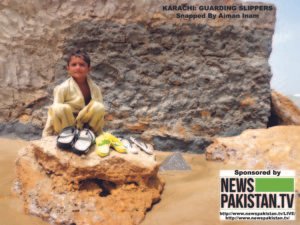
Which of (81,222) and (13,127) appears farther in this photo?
(13,127)

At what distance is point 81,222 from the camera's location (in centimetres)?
238

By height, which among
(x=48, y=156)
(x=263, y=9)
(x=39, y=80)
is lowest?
(x=48, y=156)

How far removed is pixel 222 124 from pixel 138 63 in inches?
57.8

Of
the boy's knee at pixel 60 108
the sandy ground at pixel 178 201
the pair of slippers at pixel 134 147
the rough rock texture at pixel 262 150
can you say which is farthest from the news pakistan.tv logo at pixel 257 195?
the boy's knee at pixel 60 108

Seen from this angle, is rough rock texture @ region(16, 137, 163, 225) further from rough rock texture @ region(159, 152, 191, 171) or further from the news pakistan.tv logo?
rough rock texture @ region(159, 152, 191, 171)

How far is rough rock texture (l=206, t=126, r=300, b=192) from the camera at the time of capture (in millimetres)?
3432

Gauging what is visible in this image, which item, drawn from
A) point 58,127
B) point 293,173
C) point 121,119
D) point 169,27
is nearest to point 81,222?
point 58,127

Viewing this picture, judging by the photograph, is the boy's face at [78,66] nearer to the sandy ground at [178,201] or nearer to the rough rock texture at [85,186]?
the rough rock texture at [85,186]

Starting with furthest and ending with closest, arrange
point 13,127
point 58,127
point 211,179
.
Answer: point 13,127, point 211,179, point 58,127

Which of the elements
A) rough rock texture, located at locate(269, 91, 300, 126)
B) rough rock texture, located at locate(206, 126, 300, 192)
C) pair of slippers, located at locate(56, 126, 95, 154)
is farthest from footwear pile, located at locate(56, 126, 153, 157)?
rough rock texture, located at locate(269, 91, 300, 126)

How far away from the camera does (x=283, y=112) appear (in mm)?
5230

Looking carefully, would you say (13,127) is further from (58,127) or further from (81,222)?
(81,222)

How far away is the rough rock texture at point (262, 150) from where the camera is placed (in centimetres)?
343

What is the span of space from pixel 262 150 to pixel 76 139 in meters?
2.04
